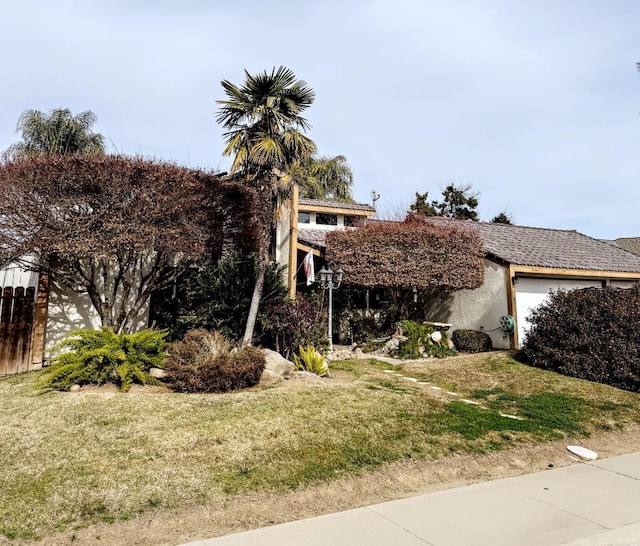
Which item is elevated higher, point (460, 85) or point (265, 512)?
point (460, 85)

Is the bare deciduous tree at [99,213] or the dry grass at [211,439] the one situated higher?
the bare deciduous tree at [99,213]

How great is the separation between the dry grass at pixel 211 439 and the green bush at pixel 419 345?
4.09 meters

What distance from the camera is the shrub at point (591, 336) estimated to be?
9414mm

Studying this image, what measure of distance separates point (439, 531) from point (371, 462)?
1555mm

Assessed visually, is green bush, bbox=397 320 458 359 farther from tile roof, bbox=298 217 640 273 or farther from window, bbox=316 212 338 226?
window, bbox=316 212 338 226

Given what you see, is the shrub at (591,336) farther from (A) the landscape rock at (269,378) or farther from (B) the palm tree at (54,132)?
(B) the palm tree at (54,132)

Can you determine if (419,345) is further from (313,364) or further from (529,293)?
(313,364)

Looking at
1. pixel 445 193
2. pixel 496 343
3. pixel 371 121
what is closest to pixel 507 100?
pixel 371 121

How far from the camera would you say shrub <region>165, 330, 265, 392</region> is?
768 centimetres

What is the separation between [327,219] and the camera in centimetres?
2033

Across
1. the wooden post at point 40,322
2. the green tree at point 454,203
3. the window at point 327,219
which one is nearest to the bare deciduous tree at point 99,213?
the wooden post at point 40,322

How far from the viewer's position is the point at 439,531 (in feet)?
12.2

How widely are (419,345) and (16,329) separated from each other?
35.1 feet

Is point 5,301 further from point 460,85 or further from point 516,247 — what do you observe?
point 516,247
